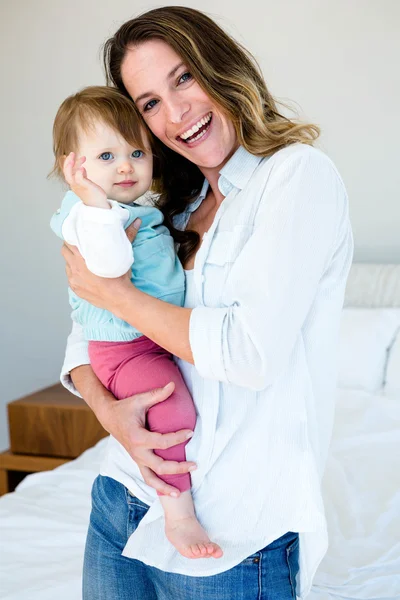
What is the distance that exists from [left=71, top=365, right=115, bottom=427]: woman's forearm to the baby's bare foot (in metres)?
0.25

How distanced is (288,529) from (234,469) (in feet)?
0.37

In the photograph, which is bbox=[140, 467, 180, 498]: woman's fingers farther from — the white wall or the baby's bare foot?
the white wall

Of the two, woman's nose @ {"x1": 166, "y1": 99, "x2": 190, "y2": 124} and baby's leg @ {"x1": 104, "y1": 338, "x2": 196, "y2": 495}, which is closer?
baby's leg @ {"x1": 104, "y1": 338, "x2": 196, "y2": 495}

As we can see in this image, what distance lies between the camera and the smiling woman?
3.14 feet

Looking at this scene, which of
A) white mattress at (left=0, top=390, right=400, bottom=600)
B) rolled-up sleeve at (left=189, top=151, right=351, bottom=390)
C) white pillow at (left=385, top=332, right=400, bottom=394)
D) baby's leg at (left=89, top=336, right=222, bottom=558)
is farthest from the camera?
white pillow at (left=385, top=332, right=400, bottom=394)

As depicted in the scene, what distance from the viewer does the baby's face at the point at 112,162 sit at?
1.35 m

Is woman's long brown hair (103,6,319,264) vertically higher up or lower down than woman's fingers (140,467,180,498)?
higher up

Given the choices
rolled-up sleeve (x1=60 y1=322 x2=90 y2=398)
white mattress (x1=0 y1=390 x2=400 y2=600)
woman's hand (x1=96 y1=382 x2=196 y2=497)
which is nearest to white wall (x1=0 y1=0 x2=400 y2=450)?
white mattress (x1=0 y1=390 x2=400 y2=600)

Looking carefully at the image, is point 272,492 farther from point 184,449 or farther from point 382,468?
point 382,468

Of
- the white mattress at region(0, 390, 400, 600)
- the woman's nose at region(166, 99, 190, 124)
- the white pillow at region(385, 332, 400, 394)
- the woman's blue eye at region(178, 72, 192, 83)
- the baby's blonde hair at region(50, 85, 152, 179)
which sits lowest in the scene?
the white mattress at region(0, 390, 400, 600)

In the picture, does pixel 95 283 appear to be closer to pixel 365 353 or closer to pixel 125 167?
pixel 125 167

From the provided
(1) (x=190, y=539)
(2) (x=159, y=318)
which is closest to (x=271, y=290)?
(2) (x=159, y=318)

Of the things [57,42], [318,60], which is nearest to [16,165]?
[57,42]

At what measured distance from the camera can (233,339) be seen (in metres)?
0.94
